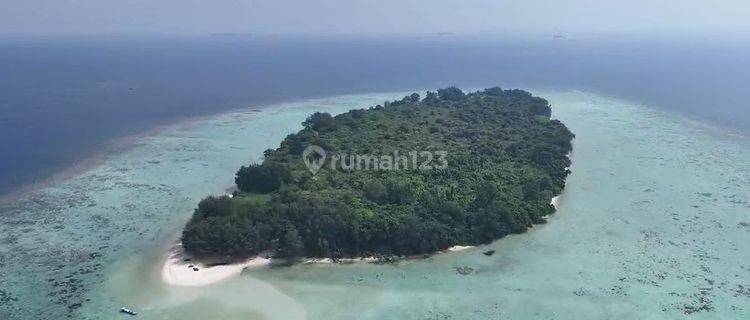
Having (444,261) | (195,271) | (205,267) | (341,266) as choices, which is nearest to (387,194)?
(444,261)

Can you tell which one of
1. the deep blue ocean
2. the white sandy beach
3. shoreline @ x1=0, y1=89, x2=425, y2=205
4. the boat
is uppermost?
the deep blue ocean

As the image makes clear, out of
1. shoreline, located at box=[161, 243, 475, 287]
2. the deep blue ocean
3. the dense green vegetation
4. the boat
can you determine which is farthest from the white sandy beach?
the deep blue ocean

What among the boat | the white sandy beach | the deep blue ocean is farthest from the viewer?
the deep blue ocean

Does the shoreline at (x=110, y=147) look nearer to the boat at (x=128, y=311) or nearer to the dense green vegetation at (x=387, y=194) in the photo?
the dense green vegetation at (x=387, y=194)

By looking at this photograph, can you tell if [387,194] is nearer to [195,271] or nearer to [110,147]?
[195,271]

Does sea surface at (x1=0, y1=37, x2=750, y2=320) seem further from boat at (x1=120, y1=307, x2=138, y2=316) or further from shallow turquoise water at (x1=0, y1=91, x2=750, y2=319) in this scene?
boat at (x1=120, y1=307, x2=138, y2=316)

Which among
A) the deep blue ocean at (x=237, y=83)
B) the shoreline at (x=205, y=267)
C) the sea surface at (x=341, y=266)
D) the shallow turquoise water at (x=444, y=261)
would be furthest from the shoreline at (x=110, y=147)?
the shoreline at (x=205, y=267)

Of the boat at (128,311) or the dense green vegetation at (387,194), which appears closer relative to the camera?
the boat at (128,311)
